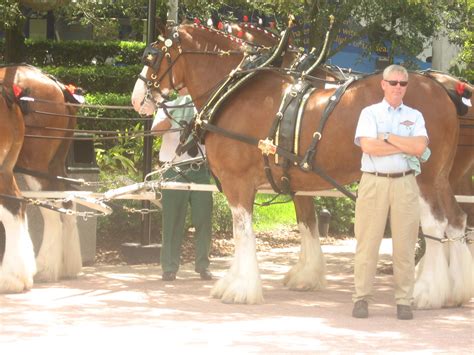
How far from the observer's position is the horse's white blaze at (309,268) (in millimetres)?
11953

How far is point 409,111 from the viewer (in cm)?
1000

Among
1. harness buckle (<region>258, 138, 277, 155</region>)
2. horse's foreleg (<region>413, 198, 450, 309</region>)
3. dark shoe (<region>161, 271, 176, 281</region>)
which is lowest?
dark shoe (<region>161, 271, 176, 281</region>)

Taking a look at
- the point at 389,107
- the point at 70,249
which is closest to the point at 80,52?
the point at 70,249

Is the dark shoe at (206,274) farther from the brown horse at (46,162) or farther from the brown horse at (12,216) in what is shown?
the brown horse at (12,216)

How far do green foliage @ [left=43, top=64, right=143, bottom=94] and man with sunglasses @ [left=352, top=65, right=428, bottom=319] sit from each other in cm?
1340

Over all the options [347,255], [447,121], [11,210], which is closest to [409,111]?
[447,121]

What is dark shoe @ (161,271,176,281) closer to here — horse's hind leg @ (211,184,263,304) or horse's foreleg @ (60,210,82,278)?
horse's foreleg @ (60,210,82,278)

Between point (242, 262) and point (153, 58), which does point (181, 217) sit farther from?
point (242, 262)

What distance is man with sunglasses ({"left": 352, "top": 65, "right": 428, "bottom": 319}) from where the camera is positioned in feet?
32.3

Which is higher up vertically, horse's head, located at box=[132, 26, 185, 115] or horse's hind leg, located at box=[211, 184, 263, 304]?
horse's head, located at box=[132, 26, 185, 115]

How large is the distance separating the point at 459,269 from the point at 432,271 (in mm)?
279

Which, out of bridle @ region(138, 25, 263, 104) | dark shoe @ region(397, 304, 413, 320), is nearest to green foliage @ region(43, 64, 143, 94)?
bridle @ region(138, 25, 263, 104)

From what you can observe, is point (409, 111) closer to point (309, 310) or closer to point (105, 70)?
point (309, 310)

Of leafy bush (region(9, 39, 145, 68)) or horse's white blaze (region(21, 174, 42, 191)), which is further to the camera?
leafy bush (region(9, 39, 145, 68))
